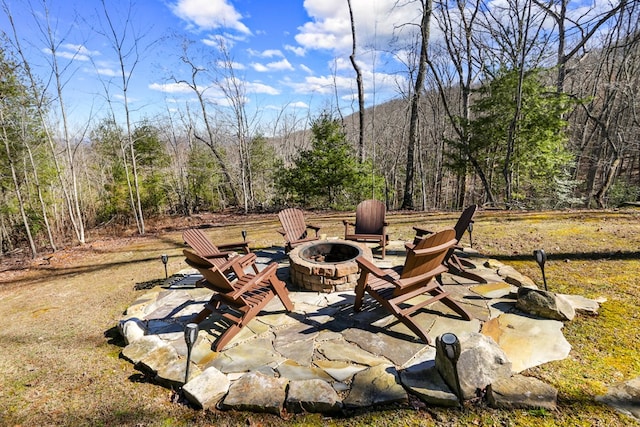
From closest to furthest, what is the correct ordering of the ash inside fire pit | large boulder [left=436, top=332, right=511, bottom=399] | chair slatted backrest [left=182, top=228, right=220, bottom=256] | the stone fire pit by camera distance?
1. large boulder [left=436, top=332, right=511, bottom=399]
2. the stone fire pit
3. chair slatted backrest [left=182, top=228, right=220, bottom=256]
4. the ash inside fire pit

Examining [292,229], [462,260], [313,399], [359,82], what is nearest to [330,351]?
[313,399]

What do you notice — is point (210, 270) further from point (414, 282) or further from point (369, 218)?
point (369, 218)

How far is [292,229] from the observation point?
455 centimetres

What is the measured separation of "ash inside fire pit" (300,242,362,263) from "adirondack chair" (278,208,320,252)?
36 cm

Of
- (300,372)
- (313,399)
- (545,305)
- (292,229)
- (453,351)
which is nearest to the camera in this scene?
(453,351)

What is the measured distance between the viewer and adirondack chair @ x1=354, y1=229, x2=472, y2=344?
7.92ft

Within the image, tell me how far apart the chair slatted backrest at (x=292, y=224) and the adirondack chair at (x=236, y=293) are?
4.83 ft

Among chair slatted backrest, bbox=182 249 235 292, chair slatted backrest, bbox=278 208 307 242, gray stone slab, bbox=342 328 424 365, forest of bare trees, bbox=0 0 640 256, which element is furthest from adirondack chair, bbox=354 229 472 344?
forest of bare trees, bbox=0 0 640 256

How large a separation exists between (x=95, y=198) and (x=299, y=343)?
42.6ft

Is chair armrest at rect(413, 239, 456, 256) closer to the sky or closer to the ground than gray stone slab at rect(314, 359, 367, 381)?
closer to the sky

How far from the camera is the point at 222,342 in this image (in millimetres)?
2455

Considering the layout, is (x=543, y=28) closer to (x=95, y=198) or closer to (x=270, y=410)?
(x=270, y=410)

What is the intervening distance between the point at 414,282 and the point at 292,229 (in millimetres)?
2401

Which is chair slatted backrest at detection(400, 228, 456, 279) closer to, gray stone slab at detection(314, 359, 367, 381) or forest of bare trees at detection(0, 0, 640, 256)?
gray stone slab at detection(314, 359, 367, 381)
